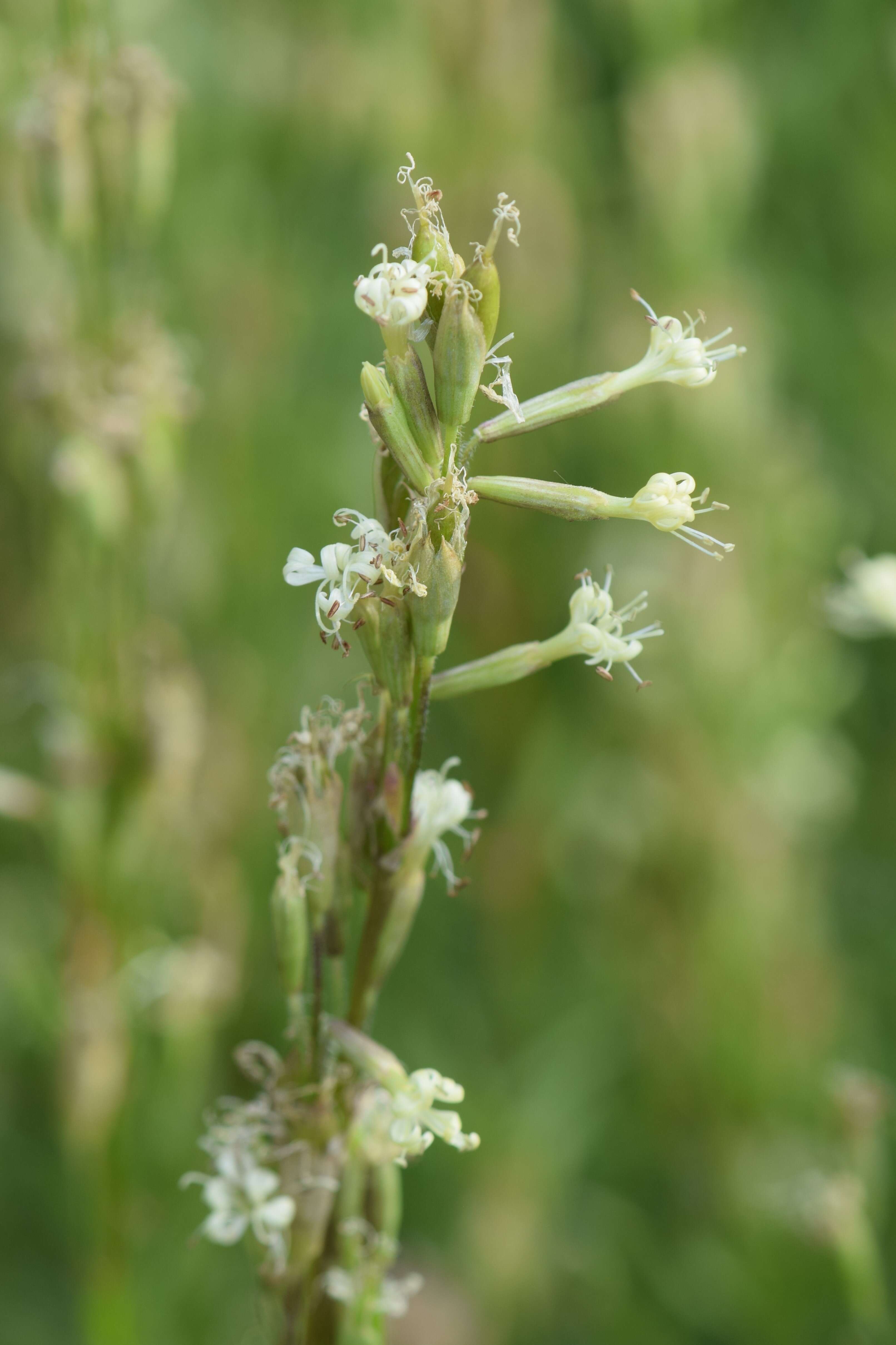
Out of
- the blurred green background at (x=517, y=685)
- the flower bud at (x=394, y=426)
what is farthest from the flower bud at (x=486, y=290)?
the blurred green background at (x=517, y=685)

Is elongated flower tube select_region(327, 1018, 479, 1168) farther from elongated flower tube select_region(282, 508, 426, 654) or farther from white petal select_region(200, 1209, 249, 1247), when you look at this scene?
elongated flower tube select_region(282, 508, 426, 654)

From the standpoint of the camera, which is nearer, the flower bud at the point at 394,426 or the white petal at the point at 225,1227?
the flower bud at the point at 394,426

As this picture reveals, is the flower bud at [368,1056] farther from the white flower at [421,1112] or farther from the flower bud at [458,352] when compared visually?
the flower bud at [458,352]

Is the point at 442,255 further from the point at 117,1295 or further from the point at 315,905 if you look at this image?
the point at 117,1295

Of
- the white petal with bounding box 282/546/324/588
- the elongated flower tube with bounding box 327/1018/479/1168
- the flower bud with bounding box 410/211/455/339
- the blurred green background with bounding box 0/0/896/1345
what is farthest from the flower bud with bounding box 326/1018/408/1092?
the blurred green background with bounding box 0/0/896/1345

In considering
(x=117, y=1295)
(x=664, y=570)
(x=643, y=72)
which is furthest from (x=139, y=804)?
(x=643, y=72)

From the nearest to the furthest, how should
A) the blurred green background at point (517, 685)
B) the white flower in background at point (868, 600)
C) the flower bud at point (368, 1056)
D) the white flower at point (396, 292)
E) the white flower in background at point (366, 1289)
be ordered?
1. the white flower at point (396, 292)
2. the flower bud at point (368, 1056)
3. the white flower in background at point (366, 1289)
4. the white flower in background at point (868, 600)
5. the blurred green background at point (517, 685)

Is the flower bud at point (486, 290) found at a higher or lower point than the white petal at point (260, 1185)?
higher
